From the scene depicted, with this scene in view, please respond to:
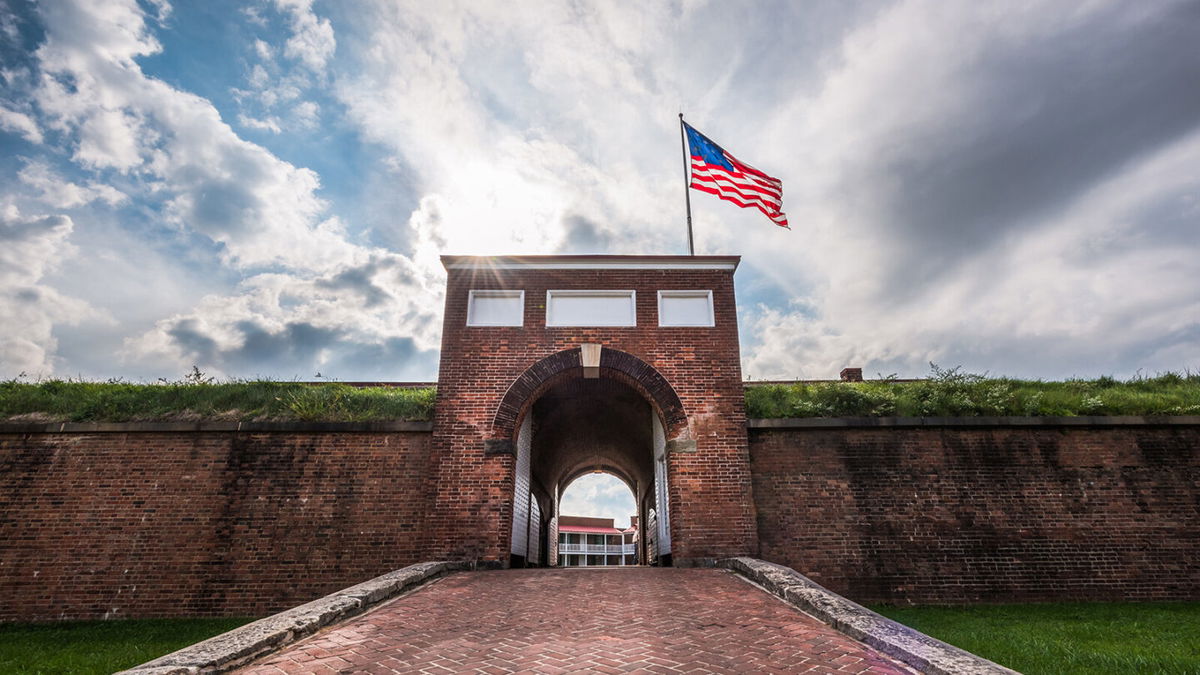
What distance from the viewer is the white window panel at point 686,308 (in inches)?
448

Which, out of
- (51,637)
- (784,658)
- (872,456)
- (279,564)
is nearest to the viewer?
(784,658)

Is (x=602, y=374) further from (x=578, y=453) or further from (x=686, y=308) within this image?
(x=578, y=453)

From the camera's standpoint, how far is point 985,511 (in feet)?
32.8

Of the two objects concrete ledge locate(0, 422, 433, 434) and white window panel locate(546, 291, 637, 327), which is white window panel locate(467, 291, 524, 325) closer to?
white window panel locate(546, 291, 637, 327)

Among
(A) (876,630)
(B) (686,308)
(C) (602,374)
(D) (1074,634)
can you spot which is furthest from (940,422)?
(A) (876,630)

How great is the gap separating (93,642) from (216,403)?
4.50m

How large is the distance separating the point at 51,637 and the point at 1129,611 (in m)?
16.1

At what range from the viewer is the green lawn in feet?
18.4

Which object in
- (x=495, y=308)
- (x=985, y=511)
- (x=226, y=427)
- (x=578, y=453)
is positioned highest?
(x=495, y=308)

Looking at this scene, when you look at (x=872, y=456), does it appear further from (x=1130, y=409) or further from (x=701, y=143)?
(x=701, y=143)

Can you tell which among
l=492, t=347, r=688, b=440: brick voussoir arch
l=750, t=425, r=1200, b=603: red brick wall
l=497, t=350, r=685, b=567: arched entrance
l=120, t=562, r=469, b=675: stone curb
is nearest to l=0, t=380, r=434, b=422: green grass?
l=492, t=347, r=688, b=440: brick voussoir arch

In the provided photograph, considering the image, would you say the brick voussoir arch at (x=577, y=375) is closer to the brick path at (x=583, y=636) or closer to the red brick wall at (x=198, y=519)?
the red brick wall at (x=198, y=519)

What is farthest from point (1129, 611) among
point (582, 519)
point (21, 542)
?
point (582, 519)

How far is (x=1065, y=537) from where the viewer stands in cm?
987
